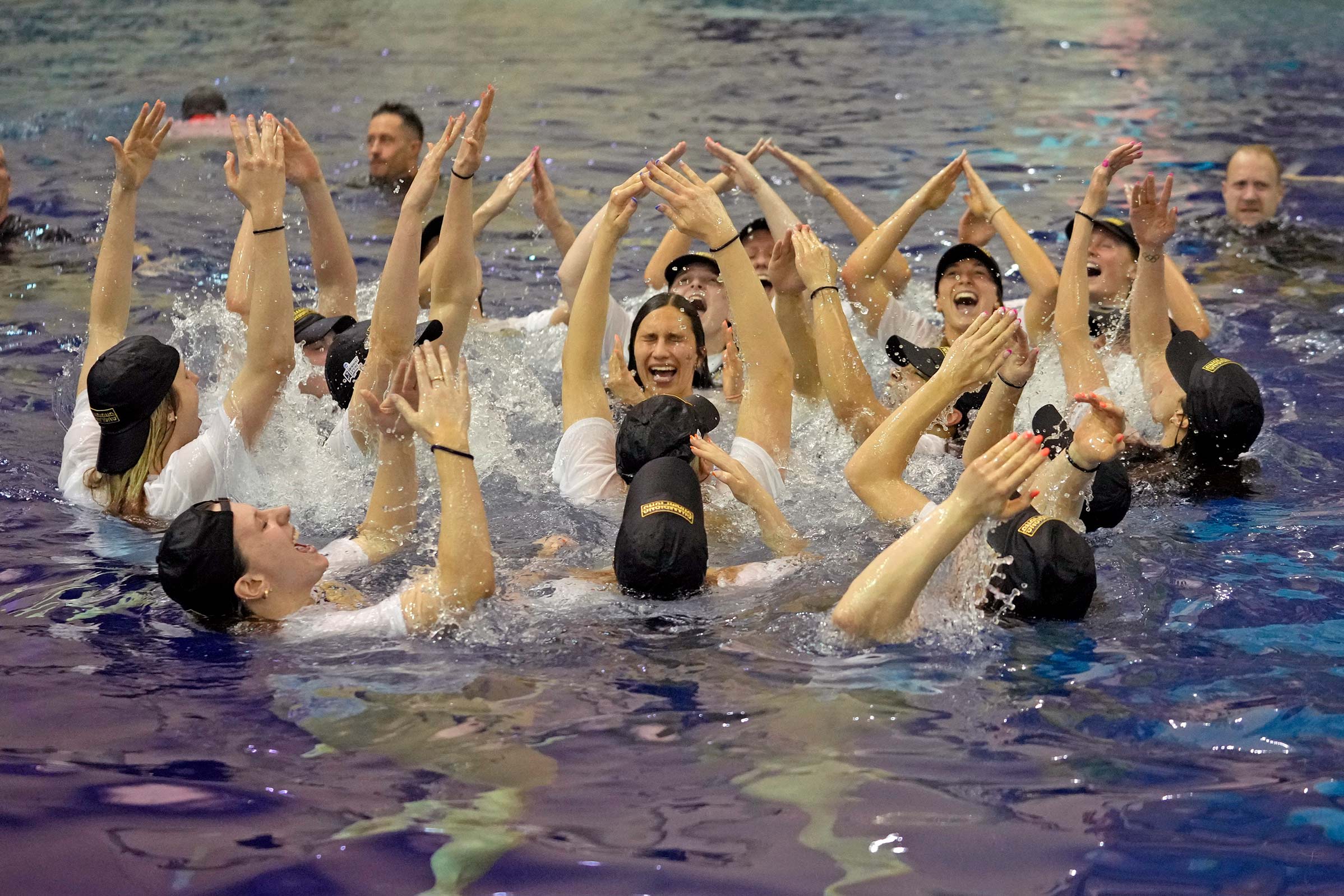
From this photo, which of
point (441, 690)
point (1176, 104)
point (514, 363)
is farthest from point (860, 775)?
point (1176, 104)

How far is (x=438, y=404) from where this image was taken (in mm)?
3980

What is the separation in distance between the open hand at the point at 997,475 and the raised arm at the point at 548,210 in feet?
10.7

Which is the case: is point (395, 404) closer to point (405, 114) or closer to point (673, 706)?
point (673, 706)

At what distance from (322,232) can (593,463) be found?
1751mm

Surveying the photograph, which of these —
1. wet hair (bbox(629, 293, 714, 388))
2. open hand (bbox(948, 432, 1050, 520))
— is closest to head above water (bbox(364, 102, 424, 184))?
wet hair (bbox(629, 293, 714, 388))

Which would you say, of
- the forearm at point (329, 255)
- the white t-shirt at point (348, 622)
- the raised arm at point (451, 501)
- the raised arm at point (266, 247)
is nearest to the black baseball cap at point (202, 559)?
the white t-shirt at point (348, 622)

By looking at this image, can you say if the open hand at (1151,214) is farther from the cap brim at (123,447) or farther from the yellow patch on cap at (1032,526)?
the cap brim at (123,447)

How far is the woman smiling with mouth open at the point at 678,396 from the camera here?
516 centimetres

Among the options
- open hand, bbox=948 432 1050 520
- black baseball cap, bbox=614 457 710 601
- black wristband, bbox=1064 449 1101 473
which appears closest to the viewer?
open hand, bbox=948 432 1050 520

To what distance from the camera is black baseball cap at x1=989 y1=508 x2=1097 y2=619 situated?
4.12 meters

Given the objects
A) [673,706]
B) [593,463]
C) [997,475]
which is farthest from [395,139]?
[997,475]

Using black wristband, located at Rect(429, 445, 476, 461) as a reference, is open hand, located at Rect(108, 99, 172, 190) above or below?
above

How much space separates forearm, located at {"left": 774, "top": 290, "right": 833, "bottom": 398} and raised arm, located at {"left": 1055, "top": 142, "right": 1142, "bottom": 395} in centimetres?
115

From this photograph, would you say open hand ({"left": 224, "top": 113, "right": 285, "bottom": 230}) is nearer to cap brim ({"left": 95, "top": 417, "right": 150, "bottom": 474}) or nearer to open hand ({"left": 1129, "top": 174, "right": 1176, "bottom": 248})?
cap brim ({"left": 95, "top": 417, "right": 150, "bottom": 474})
